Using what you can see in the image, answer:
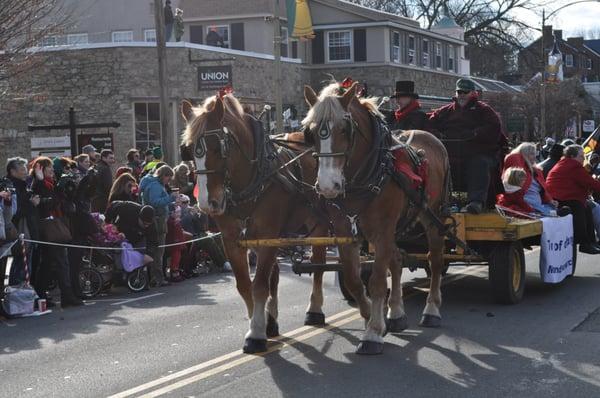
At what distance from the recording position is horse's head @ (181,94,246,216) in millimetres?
7691

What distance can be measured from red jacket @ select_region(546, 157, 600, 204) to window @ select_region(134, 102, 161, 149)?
19291mm

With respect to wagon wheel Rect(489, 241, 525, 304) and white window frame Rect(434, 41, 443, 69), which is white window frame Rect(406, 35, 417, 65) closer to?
white window frame Rect(434, 41, 443, 69)

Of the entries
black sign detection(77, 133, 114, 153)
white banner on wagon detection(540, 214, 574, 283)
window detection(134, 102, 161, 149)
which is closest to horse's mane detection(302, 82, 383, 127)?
white banner on wagon detection(540, 214, 574, 283)

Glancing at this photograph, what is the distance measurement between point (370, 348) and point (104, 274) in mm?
6329

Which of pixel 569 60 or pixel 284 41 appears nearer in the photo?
pixel 284 41

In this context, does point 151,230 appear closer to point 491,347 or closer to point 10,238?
point 10,238

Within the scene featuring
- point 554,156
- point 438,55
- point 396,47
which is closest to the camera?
point 554,156

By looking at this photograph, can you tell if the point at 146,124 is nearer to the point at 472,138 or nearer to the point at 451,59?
the point at 472,138

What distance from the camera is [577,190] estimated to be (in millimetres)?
13266

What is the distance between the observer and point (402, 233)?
919cm

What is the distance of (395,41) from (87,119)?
58.3 feet

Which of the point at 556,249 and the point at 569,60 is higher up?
the point at 569,60

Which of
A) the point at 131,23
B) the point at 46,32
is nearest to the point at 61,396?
the point at 46,32

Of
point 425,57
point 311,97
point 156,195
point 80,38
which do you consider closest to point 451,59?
point 425,57
